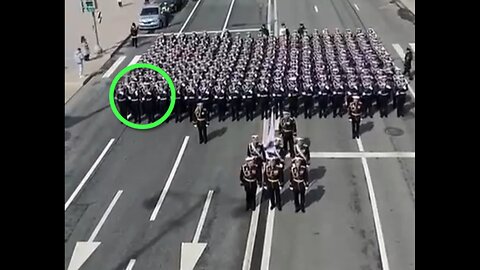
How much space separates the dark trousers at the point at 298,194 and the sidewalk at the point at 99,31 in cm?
1642

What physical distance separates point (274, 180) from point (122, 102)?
35.1 ft

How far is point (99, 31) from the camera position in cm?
4509

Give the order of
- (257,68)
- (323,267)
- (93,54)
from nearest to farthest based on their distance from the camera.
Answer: (323,267) < (257,68) < (93,54)

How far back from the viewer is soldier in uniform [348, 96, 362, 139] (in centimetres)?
2394

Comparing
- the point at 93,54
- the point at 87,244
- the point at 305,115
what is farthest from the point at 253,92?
the point at 93,54

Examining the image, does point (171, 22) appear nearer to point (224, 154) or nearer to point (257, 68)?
point (257, 68)

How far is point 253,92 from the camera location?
26.7m

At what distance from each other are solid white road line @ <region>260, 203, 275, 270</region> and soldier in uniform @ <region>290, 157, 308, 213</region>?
86 cm

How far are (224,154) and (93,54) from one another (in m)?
18.2

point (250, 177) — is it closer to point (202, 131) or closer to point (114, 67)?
point (202, 131)

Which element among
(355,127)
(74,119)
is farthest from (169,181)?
(74,119)

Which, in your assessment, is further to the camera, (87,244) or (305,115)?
(305,115)

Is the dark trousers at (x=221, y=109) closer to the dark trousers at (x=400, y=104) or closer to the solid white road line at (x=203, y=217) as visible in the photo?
the solid white road line at (x=203, y=217)

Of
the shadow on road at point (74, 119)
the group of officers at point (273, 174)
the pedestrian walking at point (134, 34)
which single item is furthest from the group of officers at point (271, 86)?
the pedestrian walking at point (134, 34)
